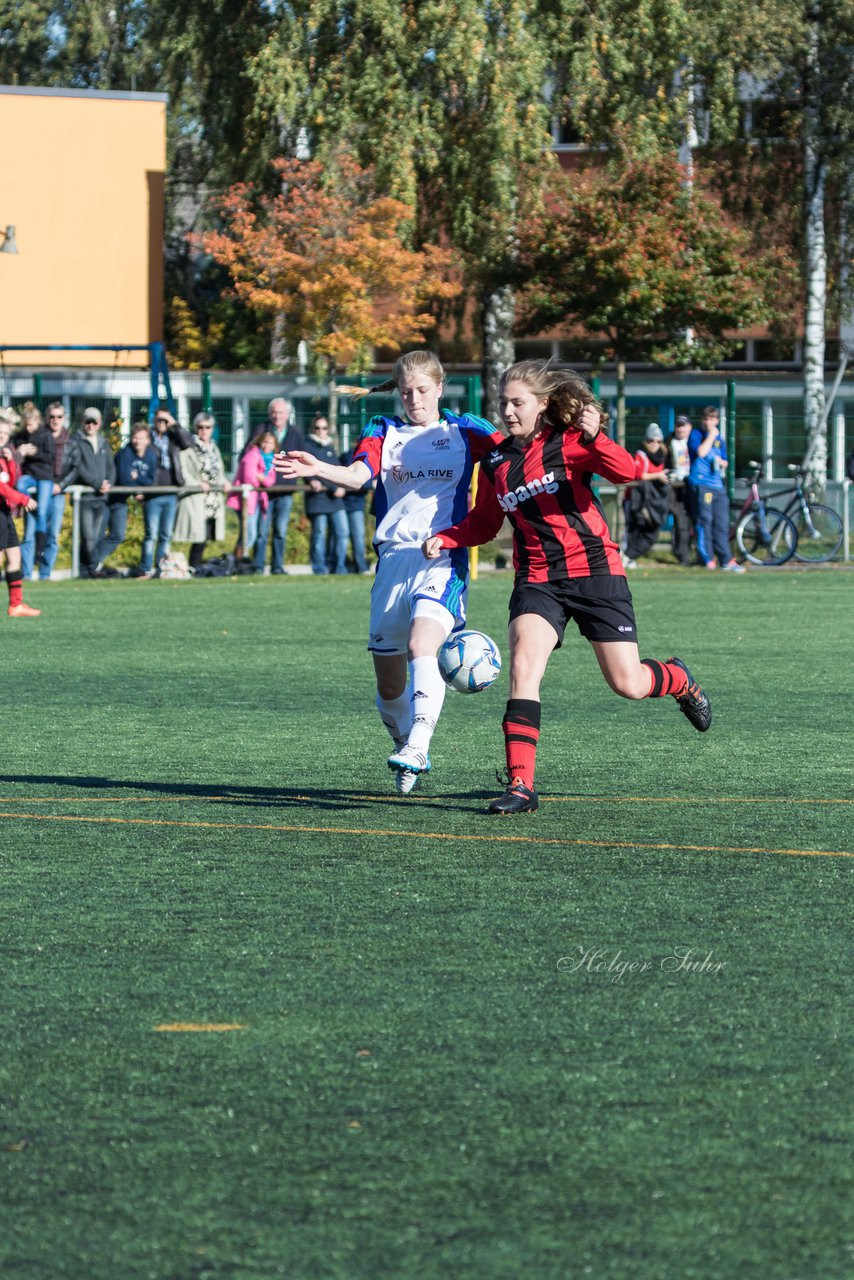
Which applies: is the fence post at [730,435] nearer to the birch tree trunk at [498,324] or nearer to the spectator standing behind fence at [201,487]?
the birch tree trunk at [498,324]

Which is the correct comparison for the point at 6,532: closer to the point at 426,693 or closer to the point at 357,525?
the point at 357,525

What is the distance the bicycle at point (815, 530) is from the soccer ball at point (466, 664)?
18356 millimetres

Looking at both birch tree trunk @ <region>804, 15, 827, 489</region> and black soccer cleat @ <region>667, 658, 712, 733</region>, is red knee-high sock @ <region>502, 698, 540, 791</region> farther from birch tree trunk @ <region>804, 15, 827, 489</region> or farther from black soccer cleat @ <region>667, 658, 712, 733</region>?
birch tree trunk @ <region>804, 15, 827, 489</region>

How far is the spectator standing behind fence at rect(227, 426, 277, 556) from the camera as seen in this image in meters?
23.8

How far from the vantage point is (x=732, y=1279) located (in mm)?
3170

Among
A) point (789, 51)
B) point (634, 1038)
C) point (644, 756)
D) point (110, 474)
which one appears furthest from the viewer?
point (789, 51)

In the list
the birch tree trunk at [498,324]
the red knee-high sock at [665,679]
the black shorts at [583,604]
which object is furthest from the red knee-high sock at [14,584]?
the birch tree trunk at [498,324]

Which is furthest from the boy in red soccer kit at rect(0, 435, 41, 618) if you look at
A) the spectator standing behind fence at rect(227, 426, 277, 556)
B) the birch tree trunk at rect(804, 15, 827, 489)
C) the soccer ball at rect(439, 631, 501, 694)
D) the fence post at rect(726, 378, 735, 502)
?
the birch tree trunk at rect(804, 15, 827, 489)

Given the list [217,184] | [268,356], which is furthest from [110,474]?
[217,184]

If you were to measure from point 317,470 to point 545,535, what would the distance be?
0.90m

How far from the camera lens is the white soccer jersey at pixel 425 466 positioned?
8133mm

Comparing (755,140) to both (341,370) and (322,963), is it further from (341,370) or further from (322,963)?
(322,963)

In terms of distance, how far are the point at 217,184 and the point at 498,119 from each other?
78.3ft

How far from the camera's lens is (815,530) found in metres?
26.0
